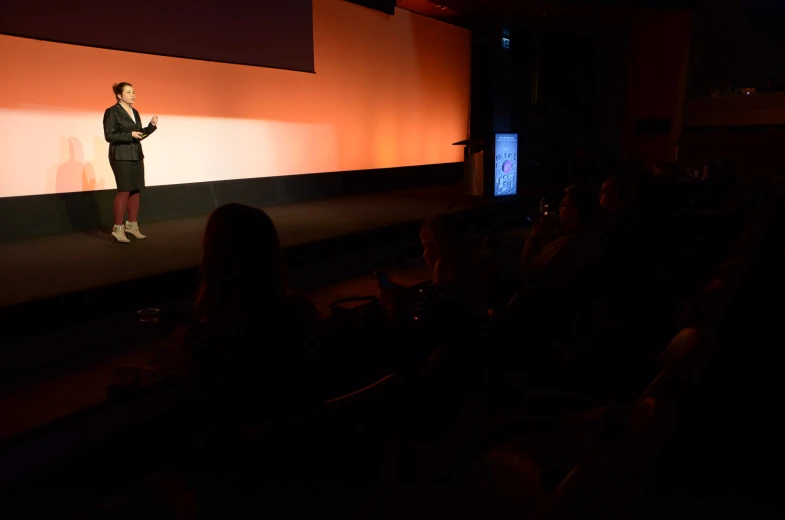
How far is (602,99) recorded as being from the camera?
12.0 metres

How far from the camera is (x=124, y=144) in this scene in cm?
448

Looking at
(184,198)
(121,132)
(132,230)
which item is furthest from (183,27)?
(132,230)

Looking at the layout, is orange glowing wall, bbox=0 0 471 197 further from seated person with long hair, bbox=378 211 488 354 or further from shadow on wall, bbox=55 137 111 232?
seated person with long hair, bbox=378 211 488 354

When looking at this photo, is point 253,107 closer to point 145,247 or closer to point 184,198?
point 184,198

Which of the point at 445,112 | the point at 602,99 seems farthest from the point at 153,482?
the point at 602,99

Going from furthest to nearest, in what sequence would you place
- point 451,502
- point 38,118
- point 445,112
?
point 445,112, point 38,118, point 451,502

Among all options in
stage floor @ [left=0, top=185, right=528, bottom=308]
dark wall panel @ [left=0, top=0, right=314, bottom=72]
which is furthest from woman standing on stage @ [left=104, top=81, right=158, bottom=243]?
dark wall panel @ [left=0, top=0, right=314, bottom=72]

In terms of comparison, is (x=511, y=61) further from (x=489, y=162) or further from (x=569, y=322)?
(x=569, y=322)

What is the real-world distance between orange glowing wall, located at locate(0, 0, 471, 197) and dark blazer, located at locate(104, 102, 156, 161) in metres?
0.91

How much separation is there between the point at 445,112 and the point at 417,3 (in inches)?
77.2

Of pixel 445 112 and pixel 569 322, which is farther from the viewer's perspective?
pixel 445 112

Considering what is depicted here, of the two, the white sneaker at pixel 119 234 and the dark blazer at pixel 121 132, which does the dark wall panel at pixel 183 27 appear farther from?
the white sneaker at pixel 119 234

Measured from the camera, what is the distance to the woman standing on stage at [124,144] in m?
4.42

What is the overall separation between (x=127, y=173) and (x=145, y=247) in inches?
24.0
